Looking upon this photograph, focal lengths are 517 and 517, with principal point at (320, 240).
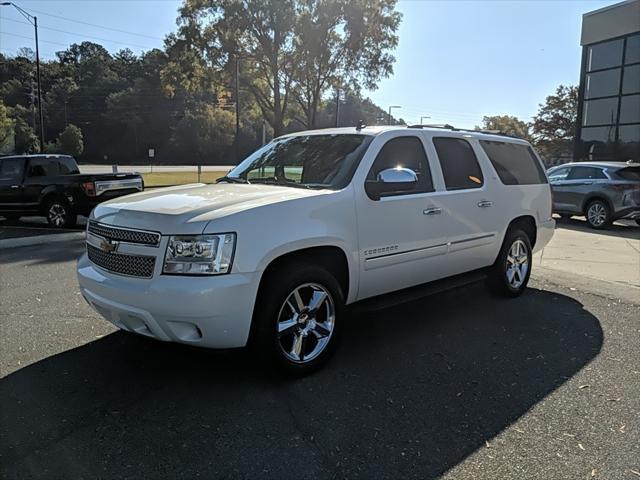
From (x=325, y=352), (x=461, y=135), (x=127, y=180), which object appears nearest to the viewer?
(x=325, y=352)

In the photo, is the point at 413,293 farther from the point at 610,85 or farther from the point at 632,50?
the point at 610,85

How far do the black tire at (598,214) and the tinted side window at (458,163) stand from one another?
9558 mm

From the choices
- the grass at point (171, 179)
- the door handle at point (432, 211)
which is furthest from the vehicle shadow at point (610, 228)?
the grass at point (171, 179)

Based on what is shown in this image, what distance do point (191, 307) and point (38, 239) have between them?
8.26 meters

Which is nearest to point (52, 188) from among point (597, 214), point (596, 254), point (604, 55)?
point (596, 254)

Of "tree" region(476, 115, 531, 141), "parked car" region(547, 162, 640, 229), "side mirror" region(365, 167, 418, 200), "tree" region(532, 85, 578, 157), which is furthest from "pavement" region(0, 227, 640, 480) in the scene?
"tree" region(476, 115, 531, 141)

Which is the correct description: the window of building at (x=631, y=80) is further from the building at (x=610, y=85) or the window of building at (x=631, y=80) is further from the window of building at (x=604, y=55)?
the window of building at (x=604, y=55)

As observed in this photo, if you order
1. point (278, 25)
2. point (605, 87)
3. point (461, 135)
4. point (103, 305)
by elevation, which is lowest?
point (103, 305)

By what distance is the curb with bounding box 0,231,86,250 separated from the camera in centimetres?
941

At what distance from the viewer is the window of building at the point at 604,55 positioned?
75.3ft

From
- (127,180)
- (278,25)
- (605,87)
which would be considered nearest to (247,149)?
(278,25)

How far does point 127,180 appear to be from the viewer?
12.2 metres

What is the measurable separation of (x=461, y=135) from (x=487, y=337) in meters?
2.08

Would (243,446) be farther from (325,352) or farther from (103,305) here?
(103,305)
